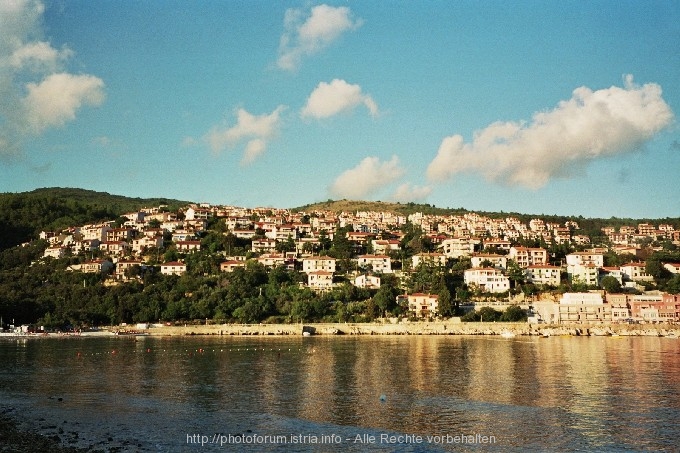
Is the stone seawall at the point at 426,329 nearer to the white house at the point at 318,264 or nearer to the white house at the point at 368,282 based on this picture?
the white house at the point at 368,282

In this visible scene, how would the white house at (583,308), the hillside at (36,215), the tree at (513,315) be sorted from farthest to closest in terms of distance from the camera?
the hillside at (36,215), the white house at (583,308), the tree at (513,315)

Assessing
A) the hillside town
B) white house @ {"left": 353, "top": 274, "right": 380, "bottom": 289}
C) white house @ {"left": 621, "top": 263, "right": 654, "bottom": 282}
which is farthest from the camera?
white house @ {"left": 621, "top": 263, "right": 654, "bottom": 282}

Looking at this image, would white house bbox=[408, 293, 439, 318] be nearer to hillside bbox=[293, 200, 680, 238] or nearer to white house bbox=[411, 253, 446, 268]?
white house bbox=[411, 253, 446, 268]

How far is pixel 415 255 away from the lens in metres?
95.1

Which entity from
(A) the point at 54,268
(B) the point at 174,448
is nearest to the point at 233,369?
(B) the point at 174,448

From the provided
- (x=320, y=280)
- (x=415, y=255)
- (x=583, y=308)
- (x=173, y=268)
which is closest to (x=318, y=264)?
(x=320, y=280)

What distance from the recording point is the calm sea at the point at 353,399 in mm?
20641

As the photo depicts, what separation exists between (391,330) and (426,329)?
3.77 meters

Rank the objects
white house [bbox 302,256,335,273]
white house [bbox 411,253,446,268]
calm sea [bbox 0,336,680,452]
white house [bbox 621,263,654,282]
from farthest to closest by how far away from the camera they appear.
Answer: white house [bbox 302,256,335,273]
white house [bbox 411,253,446,268]
white house [bbox 621,263,654,282]
calm sea [bbox 0,336,680,452]

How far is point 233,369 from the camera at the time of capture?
38438mm

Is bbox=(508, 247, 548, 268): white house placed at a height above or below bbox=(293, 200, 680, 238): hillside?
below

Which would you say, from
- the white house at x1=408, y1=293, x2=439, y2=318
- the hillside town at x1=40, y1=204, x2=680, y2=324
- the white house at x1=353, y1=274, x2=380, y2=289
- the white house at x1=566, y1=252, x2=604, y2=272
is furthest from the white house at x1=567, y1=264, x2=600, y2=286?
the white house at x1=353, y1=274, x2=380, y2=289

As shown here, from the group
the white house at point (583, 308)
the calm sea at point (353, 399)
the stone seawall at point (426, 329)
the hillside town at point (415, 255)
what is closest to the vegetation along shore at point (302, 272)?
the white house at point (583, 308)

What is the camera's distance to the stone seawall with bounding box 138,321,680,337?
68.4m
